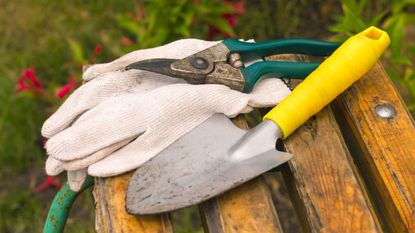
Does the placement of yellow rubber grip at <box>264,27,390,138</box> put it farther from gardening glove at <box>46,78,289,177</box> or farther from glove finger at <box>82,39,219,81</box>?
glove finger at <box>82,39,219,81</box>

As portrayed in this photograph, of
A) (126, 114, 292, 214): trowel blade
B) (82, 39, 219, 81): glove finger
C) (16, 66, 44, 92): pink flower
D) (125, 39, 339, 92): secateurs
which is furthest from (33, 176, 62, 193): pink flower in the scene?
(126, 114, 292, 214): trowel blade

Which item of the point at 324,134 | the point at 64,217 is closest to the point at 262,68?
the point at 324,134

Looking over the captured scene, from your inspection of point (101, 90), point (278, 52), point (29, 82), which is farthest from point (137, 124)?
point (29, 82)

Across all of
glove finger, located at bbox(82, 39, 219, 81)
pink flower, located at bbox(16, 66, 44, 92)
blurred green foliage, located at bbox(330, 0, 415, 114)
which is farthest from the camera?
pink flower, located at bbox(16, 66, 44, 92)

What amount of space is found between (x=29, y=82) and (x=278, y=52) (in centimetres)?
106

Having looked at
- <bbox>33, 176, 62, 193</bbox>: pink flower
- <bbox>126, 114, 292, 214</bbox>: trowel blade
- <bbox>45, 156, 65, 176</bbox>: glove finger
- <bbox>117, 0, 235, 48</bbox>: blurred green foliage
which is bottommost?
<bbox>126, 114, 292, 214</bbox>: trowel blade

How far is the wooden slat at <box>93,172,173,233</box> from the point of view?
3.58 ft

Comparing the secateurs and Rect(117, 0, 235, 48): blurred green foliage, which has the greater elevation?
Rect(117, 0, 235, 48): blurred green foliage

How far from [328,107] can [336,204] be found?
27 cm

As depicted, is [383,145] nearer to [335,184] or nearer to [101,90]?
[335,184]

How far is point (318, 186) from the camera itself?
1141mm

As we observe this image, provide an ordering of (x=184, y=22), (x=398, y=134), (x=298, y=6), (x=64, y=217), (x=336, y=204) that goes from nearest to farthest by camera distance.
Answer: (x=336, y=204) < (x=398, y=134) < (x=64, y=217) < (x=184, y=22) < (x=298, y=6)

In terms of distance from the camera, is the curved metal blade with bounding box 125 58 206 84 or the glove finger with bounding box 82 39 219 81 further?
the glove finger with bounding box 82 39 219 81

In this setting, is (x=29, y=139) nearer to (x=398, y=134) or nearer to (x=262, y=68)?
(x=262, y=68)
